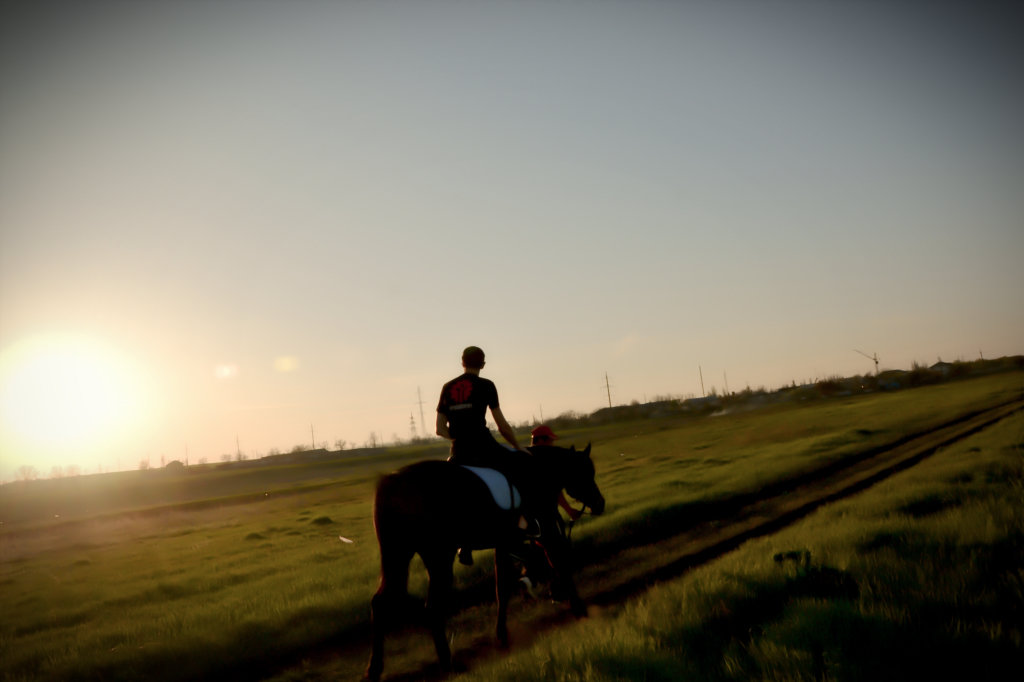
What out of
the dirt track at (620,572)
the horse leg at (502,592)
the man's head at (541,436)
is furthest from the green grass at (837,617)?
the man's head at (541,436)

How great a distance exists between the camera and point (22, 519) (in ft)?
192

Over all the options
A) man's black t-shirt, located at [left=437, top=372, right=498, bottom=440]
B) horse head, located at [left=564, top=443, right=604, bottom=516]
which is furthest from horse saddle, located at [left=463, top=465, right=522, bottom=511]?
horse head, located at [left=564, top=443, right=604, bottom=516]

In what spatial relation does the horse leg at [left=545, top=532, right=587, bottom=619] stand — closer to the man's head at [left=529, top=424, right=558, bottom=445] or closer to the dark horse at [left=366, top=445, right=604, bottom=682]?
the dark horse at [left=366, top=445, right=604, bottom=682]

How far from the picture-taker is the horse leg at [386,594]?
7109 mm

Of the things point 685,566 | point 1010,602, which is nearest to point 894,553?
point 1010,602

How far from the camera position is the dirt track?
8.45m

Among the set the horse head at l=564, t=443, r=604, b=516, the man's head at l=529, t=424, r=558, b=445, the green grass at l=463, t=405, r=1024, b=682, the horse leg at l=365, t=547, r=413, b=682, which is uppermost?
the man's head at l=529, t=424, r=558, b=445

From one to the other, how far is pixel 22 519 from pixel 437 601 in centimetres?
7038

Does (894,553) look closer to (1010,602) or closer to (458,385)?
(1010,602)

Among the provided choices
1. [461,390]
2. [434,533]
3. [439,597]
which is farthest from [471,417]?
[439,597]

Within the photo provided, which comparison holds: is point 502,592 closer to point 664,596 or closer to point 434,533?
point 434,533

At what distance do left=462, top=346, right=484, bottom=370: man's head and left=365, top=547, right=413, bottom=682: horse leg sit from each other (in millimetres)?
2567

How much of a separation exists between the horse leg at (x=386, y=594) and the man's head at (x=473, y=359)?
8.42 ft

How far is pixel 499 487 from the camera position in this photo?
8.41 metres
